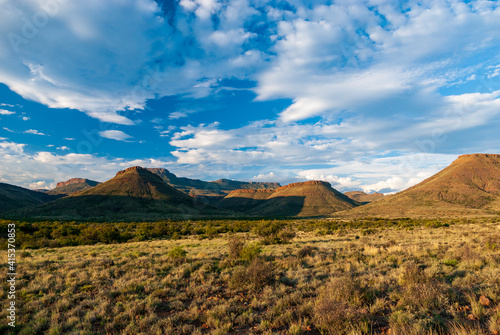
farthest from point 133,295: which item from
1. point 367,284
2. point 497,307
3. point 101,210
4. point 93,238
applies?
point 101,210

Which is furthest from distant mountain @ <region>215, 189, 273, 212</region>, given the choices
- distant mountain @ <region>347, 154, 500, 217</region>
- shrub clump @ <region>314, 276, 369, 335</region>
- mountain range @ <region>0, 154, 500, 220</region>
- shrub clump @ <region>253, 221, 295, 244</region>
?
shrub clump @ <region>314, 276, 369, 335</region>

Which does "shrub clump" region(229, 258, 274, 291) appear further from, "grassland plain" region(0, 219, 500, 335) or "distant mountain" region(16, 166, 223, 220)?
"distant mountain" region(16, 166, 223, 220)

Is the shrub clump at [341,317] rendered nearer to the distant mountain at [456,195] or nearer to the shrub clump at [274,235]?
the shrub clump at [274,235]

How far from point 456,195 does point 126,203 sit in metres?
132

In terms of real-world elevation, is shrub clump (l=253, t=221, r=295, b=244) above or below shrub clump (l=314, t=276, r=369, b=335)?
below

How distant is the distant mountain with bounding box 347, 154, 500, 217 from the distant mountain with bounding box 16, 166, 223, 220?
75986 mm

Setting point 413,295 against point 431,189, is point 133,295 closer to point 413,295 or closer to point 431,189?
point 413,295

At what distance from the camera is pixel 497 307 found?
5535 millimetres

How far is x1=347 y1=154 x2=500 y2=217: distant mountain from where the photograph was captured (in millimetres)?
76250

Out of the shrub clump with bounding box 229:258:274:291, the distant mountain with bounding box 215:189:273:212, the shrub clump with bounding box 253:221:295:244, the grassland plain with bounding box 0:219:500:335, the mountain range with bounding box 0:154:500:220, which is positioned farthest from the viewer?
the distant mountain with bounding box 215:189:273:212

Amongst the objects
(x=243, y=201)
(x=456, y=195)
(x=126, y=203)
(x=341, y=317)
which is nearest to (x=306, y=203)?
(x=243, y=201)

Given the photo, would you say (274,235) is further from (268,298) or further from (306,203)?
(306,203)

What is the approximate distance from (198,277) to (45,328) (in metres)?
4.90

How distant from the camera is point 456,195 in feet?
281
